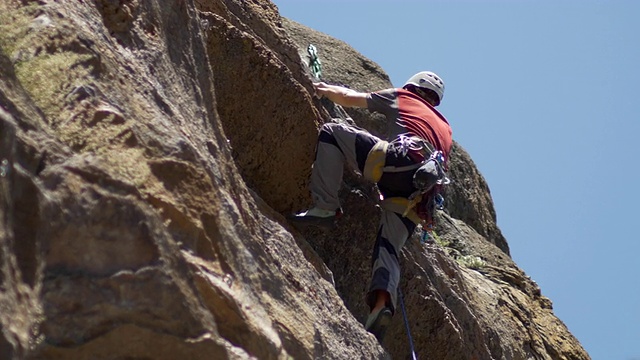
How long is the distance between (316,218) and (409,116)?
1.23 meters

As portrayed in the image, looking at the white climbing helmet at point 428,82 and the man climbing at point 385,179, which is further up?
the white climbing helmet at point 428,82

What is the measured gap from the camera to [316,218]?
938 cm

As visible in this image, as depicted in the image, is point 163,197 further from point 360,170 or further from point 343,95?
point 343,95

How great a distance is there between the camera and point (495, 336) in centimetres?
1122

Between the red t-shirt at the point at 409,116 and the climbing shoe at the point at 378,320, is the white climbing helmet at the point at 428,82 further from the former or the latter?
the climbing shoe at the point at 378,320

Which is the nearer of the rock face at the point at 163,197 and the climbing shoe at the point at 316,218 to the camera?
the rock face at the point at 163,197

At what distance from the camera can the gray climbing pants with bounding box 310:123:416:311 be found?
9398mm

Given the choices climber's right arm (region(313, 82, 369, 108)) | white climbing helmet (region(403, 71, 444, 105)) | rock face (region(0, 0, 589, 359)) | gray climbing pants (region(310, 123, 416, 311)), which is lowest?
rock face (region(0, 0, 589, 359))

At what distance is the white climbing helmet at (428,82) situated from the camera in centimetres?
1031

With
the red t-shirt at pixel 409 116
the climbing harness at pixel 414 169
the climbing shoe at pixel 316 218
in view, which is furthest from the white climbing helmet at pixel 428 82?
the climbing shoe at pixel 316 218

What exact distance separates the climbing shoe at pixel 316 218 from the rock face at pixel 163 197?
0.15 m

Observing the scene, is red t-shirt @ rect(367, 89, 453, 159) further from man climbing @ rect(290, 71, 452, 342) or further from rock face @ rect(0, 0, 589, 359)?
rock face @ rect(0, 0, 589, 359)

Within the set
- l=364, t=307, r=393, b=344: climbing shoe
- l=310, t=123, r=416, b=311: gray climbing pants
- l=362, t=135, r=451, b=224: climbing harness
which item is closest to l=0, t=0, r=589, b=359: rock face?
l=310, t=123, r=416, b=311: gray climbing pants

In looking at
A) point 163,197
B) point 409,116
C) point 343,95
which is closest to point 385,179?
point 409,116
